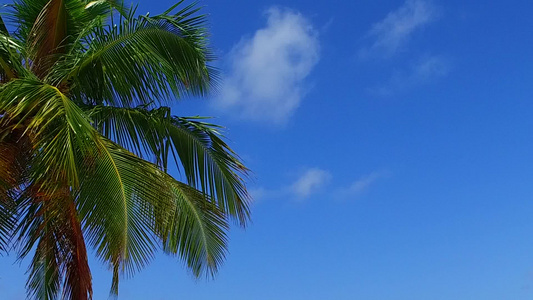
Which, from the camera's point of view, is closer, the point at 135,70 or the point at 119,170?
the point at 119,170

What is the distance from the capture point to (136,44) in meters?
10.8

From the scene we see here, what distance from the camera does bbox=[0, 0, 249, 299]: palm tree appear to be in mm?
9625

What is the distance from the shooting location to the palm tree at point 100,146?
962 centimetres

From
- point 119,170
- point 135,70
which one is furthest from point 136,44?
point 119,170

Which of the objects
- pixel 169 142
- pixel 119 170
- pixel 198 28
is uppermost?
pixel 198 28

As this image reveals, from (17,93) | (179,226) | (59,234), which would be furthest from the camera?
(179,226)

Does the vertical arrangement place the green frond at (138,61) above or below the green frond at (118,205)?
above

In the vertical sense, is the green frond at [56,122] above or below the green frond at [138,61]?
below

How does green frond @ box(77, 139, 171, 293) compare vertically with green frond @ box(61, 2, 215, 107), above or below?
below

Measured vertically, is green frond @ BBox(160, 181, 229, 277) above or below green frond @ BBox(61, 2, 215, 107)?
below

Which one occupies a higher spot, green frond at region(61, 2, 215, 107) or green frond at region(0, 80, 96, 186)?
green frond at region(61, 2, 215, 107)

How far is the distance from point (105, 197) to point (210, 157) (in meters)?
2.49

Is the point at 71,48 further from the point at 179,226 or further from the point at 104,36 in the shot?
the point at 179,226

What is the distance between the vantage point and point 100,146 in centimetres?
989
